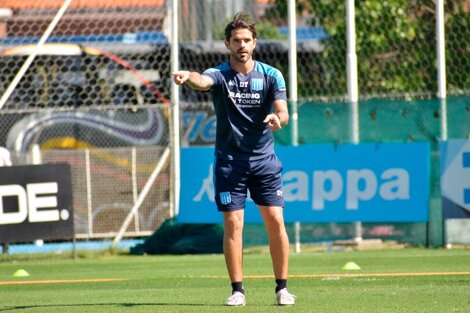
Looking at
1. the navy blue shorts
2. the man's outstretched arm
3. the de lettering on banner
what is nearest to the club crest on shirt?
the man's outstretched arm

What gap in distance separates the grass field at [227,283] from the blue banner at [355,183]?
586mm

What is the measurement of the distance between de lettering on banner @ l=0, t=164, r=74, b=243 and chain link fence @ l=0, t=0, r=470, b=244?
1478 millimetres

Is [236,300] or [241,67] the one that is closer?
[236,300]

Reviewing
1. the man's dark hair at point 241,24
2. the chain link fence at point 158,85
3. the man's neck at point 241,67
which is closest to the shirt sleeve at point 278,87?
the man's neck at point 241,67

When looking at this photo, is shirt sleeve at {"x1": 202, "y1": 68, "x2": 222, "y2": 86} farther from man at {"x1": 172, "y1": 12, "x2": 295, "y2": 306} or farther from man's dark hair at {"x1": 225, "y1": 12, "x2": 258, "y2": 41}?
man's dark hair at {"x1": 225, "y1": 12, "x2": 258, "y2": 41}

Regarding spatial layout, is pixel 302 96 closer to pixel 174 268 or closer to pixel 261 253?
pixel 261 253

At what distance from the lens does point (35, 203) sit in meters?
15.6

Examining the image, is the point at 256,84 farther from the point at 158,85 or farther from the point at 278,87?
the point at 158,85

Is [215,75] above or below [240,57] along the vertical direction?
below

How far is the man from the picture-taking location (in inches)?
336

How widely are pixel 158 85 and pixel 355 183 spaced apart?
16.2 feet

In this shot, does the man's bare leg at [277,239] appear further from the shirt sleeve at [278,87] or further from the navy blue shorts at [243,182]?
the shirt sleeve at [278,87]

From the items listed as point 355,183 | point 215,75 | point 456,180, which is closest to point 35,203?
point 355,183

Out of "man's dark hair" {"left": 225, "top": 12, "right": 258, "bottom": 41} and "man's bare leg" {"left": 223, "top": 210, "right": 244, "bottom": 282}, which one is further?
"man's bare leg" {"left": 223, "top": 210, "right": 244, "bottom": 282}
